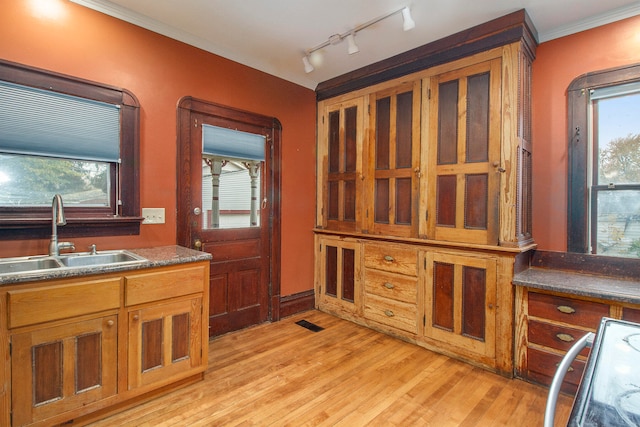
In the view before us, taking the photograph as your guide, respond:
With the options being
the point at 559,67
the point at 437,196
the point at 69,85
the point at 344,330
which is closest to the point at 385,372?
the point at 344,330

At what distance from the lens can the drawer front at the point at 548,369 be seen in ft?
6.71

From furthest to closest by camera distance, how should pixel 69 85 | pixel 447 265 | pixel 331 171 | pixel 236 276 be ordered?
pixel 331 171, pixel 236 276, pixel 447 265, pixel 69 85

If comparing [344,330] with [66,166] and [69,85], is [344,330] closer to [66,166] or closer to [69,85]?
[66,166]

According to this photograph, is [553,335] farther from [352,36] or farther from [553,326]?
[352,36]

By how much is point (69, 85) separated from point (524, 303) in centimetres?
348

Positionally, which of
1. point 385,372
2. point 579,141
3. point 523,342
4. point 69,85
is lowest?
point 385,372

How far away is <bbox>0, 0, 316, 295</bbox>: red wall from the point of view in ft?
6.67

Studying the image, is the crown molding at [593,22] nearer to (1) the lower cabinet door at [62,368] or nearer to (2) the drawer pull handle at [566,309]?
(2) the drawer pull handle at [566,309]

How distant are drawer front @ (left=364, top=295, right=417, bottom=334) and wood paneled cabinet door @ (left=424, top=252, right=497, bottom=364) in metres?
0.15

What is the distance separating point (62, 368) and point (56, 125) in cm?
151

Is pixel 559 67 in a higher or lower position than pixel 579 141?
higher

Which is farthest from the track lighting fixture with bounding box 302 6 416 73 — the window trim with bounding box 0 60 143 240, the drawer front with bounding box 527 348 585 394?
the drawer front with bounding box 527 348 585 394

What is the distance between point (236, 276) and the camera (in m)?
3.09

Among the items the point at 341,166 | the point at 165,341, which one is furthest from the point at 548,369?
the point at 165,341
